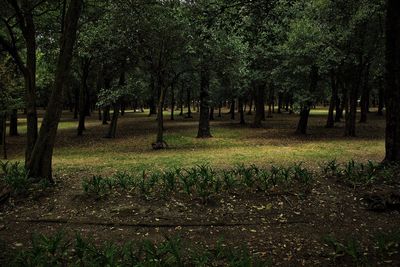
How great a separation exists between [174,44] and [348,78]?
1518 centimetres

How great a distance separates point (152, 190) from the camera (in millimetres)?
9625

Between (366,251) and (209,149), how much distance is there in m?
15.2

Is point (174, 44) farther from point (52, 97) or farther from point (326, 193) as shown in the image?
point (326, 193)

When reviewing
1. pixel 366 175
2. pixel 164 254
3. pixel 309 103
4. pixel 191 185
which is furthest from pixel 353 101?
pixel 164 254

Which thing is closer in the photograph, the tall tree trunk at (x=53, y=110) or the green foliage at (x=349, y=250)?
the green foliage at (x=349, y=250)

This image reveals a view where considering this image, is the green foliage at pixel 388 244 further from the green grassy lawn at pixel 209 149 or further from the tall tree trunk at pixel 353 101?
the tall tree trunk at pixel 353 101

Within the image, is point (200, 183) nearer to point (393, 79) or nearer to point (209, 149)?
point (393, 79)

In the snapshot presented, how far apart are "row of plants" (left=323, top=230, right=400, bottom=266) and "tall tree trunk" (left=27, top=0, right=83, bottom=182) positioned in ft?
23.6

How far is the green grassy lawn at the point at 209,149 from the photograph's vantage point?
16297 millimetres

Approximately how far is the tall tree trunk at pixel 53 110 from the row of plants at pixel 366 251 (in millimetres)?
7196

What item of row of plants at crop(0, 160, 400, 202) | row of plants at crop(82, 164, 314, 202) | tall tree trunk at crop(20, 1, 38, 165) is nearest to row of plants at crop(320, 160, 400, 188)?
row of plants at crop(0, 160, 400, 202)

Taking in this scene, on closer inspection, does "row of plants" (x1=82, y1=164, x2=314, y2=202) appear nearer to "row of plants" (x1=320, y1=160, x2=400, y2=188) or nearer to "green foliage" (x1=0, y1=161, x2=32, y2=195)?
"row of plants" (x1=320, y1=160, x2=400, y2=188)

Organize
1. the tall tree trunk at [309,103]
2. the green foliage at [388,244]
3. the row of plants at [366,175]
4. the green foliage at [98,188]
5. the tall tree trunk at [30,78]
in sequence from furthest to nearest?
the tall tree trunk at [309,103], the tall tree trunk at [30,78], the row of plants at [366,175], the green foliage at [98,188], the green foliage at [388,244]

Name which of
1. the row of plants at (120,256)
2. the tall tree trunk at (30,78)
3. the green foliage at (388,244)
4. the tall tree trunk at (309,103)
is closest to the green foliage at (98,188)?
the row of plants at (120,256)
